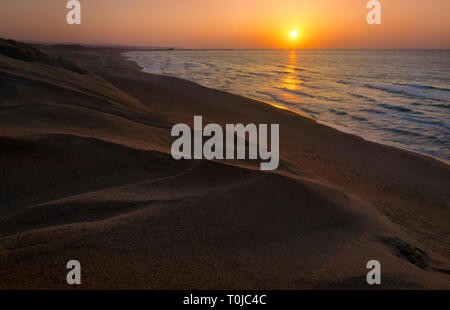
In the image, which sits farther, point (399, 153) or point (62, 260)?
point (399, 153)

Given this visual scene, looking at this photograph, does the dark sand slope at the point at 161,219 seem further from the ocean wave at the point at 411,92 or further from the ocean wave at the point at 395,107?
the ocean wave at the point at 411,92

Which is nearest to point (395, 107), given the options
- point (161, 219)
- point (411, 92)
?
point (411, 92)

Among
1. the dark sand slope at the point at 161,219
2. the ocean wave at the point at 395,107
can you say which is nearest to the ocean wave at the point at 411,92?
the ocean wave at the point at 395,107

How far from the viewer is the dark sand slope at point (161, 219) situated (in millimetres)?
1567

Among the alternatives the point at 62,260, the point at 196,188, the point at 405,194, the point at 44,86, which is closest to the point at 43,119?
the point at 44,86

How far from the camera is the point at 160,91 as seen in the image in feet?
40.3

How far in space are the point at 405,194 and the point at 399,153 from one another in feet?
9.53

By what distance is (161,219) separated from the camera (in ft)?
6.64

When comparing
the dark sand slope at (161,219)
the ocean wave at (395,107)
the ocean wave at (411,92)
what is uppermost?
the ocean wave at (411,92)

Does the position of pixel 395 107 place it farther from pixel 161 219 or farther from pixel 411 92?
pixel 161 219

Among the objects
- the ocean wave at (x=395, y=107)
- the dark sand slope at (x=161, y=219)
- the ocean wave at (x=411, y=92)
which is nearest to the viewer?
the dark sand slope at (x=161, y=219)
